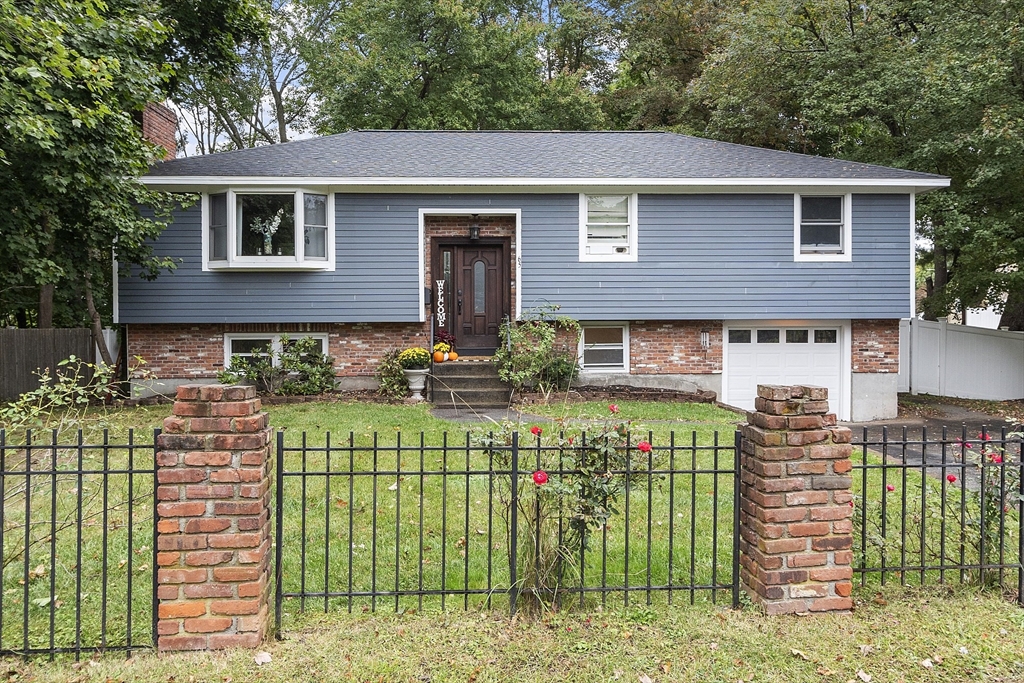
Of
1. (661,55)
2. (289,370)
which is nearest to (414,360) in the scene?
(289,370)

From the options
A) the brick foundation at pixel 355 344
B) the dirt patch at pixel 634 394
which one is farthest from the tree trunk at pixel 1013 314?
the dirt patch at pixel 634 394

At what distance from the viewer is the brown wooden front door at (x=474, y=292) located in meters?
13.1

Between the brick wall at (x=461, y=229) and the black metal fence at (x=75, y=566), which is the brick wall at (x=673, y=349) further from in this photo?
the black metal fence at (x=75, y=566)

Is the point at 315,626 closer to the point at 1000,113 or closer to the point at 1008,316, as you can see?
the point at 1000,113

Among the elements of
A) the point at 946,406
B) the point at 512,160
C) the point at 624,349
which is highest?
the point at 512,160

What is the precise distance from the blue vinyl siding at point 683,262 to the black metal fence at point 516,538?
7165 mm

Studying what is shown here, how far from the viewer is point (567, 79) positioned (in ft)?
70.3

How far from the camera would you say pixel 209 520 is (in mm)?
3146

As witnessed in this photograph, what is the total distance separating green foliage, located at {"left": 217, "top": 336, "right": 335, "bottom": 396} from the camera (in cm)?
1159

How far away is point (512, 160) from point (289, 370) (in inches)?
243

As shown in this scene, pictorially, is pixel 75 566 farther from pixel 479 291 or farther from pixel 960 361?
pixel 960 361

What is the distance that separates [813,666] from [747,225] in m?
10.8

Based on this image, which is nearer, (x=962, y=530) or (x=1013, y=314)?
(x=962, y=530)

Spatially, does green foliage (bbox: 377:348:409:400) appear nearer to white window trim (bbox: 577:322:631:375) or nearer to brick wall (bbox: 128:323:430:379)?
brick wall (bbox: 128:323:430:379)
